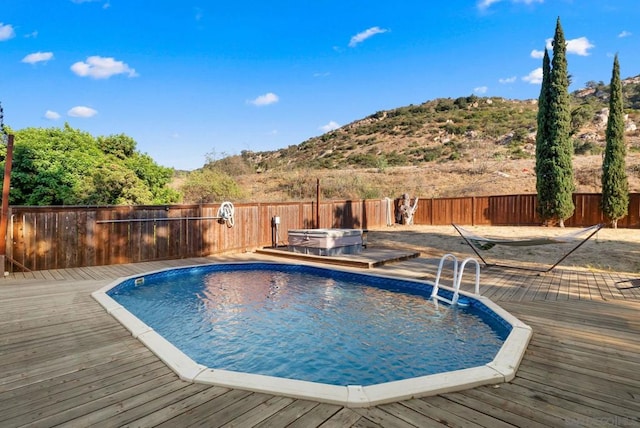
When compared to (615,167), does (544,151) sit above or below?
above

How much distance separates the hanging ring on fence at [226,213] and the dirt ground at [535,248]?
441 cm

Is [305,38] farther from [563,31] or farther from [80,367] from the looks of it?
[80,367]

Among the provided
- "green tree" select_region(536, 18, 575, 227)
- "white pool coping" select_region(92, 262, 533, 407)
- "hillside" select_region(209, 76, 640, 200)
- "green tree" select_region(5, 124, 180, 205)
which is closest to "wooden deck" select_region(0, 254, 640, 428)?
"white pool coping" select_region(92, 262, 533, 407)

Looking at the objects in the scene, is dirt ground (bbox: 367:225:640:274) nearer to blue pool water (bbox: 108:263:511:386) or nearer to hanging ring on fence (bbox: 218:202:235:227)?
blue pool water (bbox: 108:263:511:386)

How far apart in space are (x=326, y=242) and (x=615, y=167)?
1110cm

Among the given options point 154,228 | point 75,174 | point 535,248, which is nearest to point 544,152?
point 535,248

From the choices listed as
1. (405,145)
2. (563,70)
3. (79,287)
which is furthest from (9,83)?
(405,145)

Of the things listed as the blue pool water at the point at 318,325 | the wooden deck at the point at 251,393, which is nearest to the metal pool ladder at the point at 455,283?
the blue pool water at the point at 318,325

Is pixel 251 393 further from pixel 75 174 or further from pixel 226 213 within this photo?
pixel 75 174

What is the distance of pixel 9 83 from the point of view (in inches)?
582

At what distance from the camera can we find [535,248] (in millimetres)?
9461

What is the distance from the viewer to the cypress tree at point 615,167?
12.2 metres

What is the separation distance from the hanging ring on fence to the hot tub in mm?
1577

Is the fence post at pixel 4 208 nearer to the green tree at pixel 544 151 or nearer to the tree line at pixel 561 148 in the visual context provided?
the green tree at pixel 544 151
